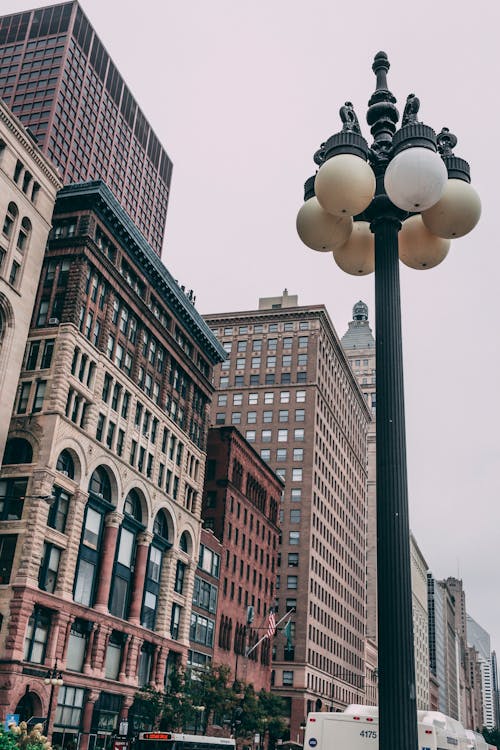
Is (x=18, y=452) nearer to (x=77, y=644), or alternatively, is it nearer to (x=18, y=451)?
(x=18, y=451)

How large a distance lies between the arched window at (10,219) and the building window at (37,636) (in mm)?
26533

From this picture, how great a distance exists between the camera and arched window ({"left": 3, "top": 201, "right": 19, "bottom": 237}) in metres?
59.0

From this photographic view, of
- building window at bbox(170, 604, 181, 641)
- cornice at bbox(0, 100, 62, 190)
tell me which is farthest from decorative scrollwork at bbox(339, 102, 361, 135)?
building window at bbox(170, 604, 181, 641)

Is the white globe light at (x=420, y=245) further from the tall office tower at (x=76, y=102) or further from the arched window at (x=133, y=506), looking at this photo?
the tall office tower at (x=76, y=102)

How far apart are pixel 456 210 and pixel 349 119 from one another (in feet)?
7.59

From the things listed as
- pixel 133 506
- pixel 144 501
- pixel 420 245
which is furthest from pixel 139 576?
pixel 420 245

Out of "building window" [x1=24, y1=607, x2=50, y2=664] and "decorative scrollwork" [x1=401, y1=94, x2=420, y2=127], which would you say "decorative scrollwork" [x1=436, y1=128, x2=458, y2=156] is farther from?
"building window" [x1=24, y1=607, x2=50, y2=664]

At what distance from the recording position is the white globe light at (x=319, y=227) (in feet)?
43.3

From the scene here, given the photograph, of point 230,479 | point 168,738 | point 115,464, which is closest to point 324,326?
point 230,479

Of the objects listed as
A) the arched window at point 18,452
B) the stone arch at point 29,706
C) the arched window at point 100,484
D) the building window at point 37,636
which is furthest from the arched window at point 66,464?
the stone arch at point 29,706

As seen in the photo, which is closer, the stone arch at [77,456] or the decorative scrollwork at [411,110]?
the decorative scrollwork at [411,110]

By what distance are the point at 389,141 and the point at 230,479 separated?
7949 centimetres

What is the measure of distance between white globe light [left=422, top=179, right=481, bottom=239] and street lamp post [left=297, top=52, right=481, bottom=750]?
16 mm

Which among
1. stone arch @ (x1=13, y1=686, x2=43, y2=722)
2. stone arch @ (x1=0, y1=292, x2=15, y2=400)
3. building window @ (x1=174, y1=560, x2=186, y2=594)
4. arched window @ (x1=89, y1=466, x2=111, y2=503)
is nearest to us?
stone arch @ (x1=13, y1=686, x2=43, y2=722)
